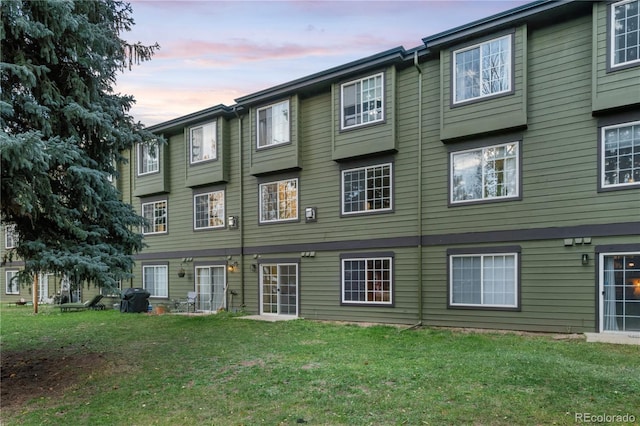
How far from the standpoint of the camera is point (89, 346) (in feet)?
30.3

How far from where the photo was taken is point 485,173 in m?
10.1

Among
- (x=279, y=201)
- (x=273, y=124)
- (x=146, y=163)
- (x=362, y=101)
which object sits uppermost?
(x=362, y=101)

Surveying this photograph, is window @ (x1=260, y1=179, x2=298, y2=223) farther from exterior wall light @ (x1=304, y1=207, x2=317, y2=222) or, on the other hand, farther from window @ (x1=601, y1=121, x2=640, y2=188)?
window @ (x1=601, y1=121, x2=640, y2=188)

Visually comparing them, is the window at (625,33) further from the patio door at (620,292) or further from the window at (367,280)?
the window at (367,280)

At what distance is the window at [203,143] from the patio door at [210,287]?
443 centimetres

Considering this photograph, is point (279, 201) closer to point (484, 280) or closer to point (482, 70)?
point (484, 280)

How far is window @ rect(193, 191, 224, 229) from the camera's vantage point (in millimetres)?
15500

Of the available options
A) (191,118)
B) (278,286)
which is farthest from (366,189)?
(191,118)

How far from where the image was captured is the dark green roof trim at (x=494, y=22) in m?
8.97

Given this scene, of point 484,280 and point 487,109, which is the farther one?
point 484,280

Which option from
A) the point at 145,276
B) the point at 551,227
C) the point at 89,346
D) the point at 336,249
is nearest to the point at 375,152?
the point at 336,249

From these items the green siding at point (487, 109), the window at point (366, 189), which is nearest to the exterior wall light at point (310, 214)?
the window at point (366, 189)

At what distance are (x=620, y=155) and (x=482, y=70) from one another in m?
3.70

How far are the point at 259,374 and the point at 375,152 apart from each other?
287 inches
